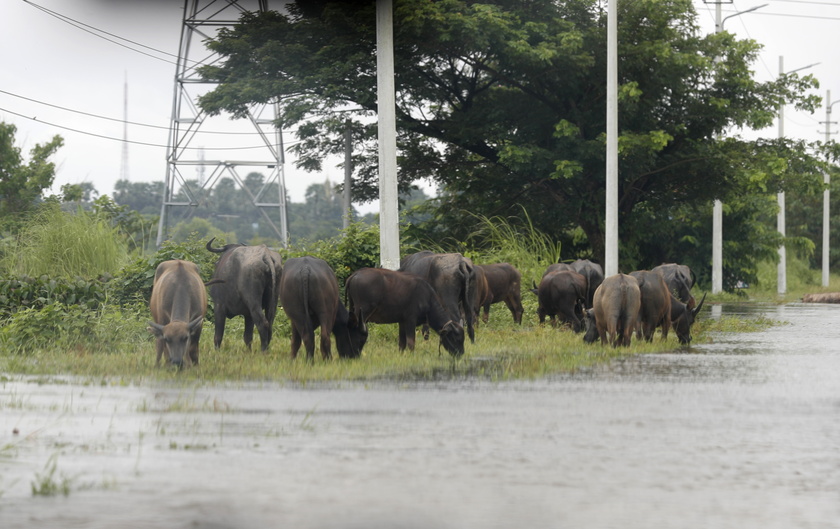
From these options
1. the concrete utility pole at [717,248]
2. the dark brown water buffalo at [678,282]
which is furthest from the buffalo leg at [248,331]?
the concrete utility pole at [717,248]

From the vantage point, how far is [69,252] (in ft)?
70.3

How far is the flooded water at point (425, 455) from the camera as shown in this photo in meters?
5.99

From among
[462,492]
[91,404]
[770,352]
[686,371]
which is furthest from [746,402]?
[770,352]

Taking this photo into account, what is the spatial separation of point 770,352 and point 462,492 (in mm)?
11899

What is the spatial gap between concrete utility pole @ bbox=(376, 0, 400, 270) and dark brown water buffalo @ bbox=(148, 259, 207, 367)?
187 inches

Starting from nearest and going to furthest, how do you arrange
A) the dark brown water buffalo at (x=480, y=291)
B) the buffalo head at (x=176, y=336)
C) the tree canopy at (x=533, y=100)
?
1. the buffalo head at (x=176, y=336)
2. the dark brown water buffalo at (x=480, y=291)
3. the tree canopy at (x=533, y=100)

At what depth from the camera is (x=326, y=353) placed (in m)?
14.3

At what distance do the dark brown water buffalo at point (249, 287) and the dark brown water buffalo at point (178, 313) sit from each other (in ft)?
4.28

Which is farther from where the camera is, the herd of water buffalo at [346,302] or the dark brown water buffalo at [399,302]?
the dark brown water buffalo at [399,302]

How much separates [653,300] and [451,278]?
303 cm

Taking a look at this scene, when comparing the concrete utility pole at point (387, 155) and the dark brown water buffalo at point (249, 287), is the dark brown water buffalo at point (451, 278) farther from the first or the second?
the dark brown water buffalo at point (249, 287)

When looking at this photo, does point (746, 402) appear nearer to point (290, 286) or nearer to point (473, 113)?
point (290, 286)

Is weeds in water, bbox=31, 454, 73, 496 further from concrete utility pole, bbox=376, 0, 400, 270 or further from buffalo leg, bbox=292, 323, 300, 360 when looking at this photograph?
concrete utility pole, bbox=376, 0, 400, 270

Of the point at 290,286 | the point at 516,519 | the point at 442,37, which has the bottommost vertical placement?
the point at 516,519
